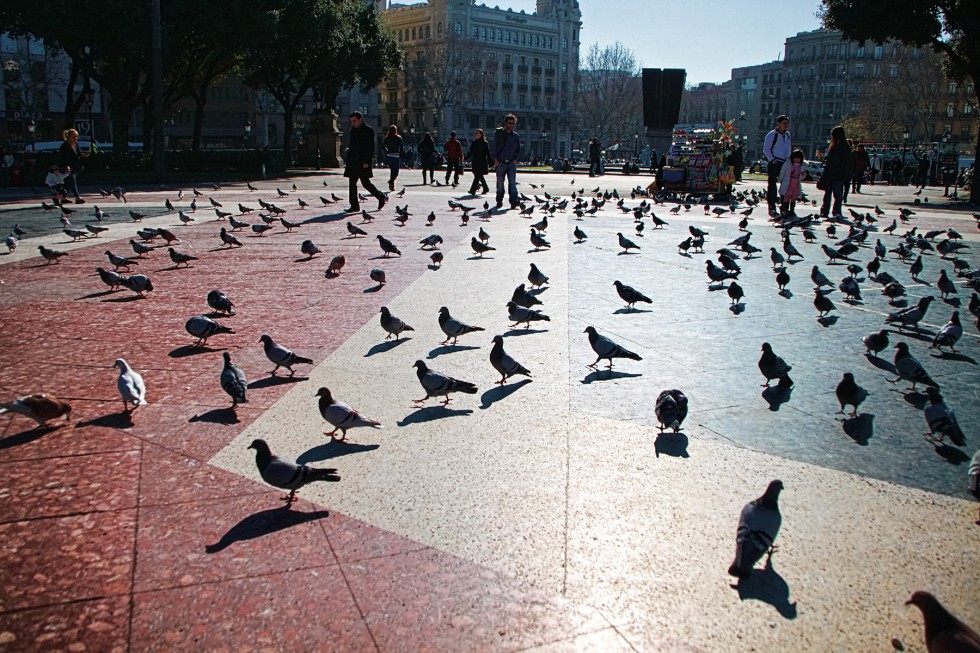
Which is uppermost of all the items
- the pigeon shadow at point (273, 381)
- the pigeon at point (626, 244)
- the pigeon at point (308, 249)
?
the pigeon at point (626, 244)

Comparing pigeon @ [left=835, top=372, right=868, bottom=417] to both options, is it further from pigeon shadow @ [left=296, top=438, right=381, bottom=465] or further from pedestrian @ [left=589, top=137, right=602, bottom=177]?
pedestrian @ [left=589, top=137, right=602, bottom=177]

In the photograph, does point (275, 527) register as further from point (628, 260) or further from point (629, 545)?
point (628, 260)

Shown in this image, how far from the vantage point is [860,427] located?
14.1ft

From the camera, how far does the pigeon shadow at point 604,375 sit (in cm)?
510

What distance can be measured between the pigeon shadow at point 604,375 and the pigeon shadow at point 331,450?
170cm

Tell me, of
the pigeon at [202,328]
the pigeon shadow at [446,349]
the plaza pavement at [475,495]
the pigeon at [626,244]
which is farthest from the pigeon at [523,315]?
the pigeon at [626,244]

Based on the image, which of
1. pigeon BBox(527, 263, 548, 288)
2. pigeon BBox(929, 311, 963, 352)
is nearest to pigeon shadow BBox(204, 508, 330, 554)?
pigeon BBox(527, 263, 548, 288)

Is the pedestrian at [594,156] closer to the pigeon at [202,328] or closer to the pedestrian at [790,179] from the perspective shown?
the pedestrian at [790,179]

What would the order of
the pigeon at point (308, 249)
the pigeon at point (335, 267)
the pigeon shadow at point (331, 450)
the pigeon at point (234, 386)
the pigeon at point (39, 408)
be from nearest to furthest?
the pigeon shadow at point (331, 450), the pigeon at point (39, 408), the pigeon at point (234, 386), the pigeon at point (335, 267), the pigeon at point (308, 249)

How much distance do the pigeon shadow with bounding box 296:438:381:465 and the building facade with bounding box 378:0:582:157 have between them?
88588 millimetres

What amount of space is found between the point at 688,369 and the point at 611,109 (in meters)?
83.8

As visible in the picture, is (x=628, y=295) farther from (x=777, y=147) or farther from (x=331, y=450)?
(x=777, y=147)

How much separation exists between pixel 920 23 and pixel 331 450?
2918cm

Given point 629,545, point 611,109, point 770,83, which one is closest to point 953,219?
point 629,545
